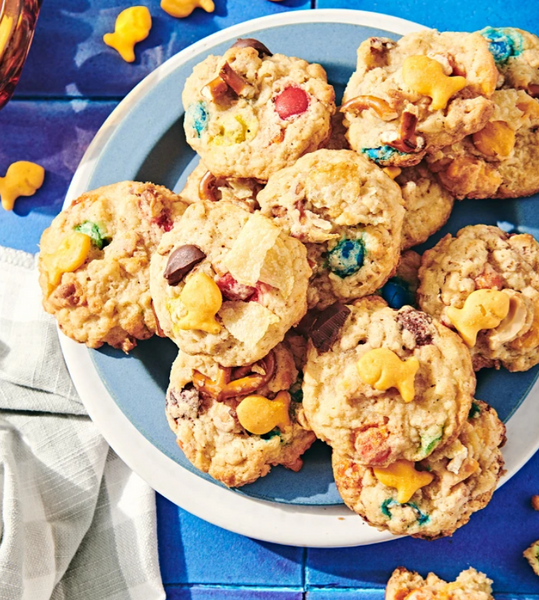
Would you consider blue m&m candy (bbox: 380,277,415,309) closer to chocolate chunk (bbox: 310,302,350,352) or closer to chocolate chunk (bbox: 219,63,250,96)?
chocolate chunk (bbox: 310,302,350,352)

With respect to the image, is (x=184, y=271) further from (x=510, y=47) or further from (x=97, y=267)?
(x=510, y=47)

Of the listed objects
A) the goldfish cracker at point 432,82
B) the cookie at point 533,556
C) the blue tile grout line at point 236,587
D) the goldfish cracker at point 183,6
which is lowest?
the blue tile grout line at point 236,587

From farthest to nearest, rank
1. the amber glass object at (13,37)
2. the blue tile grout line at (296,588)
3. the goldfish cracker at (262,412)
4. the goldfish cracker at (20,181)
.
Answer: the goldfish cracker at (20,181), the blue tile grout line at (296,588), the amber glass object at (13,37), the goldfish cracker at (262,412)

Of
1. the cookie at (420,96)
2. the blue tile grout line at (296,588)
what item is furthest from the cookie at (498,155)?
the blue tile grout line at (296,588)

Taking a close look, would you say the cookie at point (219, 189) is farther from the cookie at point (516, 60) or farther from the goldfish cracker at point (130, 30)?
the cookie at point (516, 60)

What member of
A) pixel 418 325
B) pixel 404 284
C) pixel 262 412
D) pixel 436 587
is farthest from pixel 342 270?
pixel 436 587

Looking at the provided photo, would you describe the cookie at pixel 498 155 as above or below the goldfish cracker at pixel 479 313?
above

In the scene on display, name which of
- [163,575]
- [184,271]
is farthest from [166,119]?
[163,575]

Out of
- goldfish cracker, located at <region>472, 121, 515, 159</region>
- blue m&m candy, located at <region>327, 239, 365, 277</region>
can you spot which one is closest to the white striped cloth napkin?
blue m&m candy, located at <region>327, 239, 365, 277</region>

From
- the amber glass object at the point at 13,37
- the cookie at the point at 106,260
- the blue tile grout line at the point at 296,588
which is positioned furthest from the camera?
the blue tile grout line at the point at 296,588
